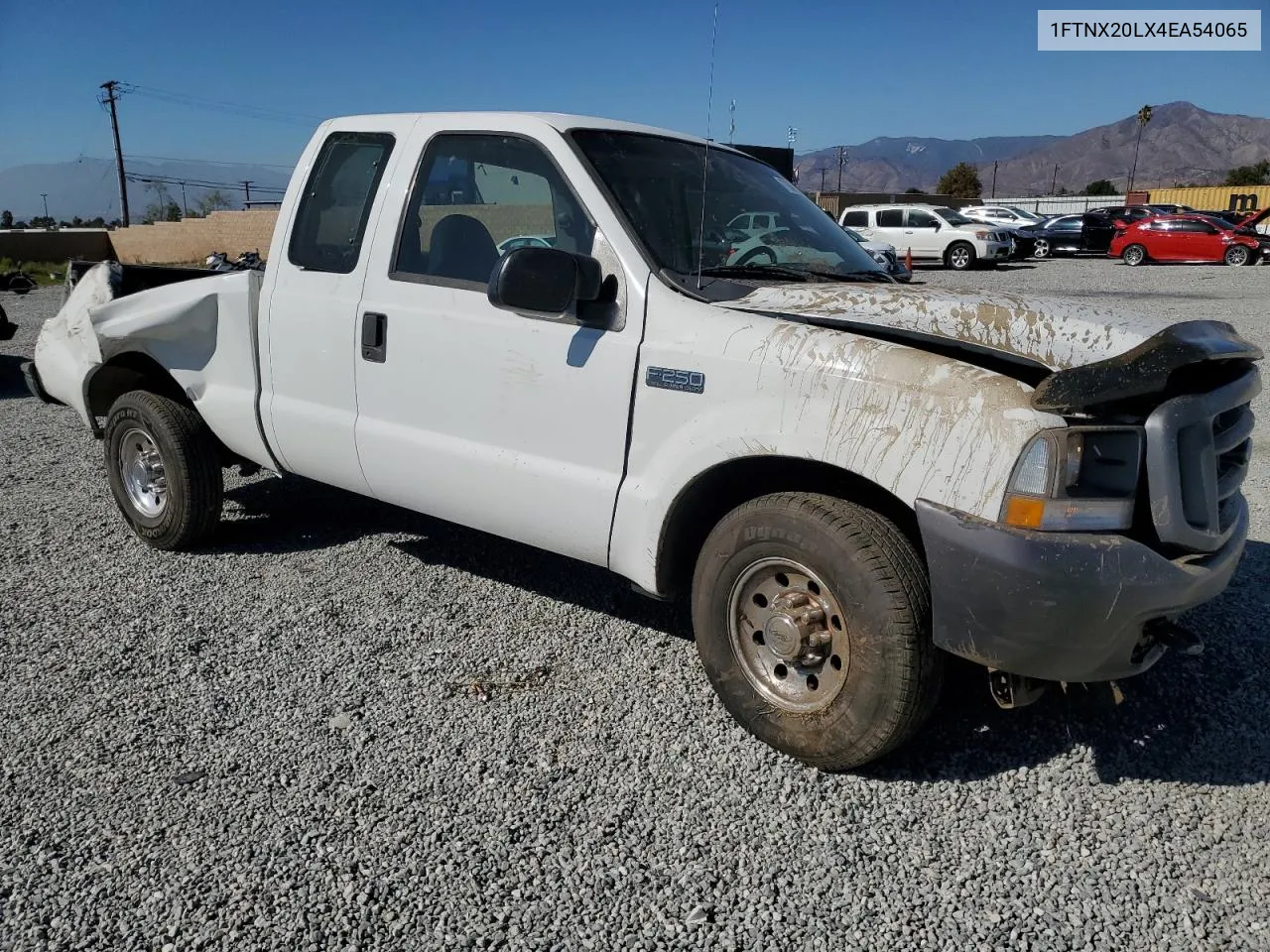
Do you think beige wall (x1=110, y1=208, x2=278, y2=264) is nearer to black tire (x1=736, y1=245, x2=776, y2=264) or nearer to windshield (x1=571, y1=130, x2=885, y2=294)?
windshield (x1=571, y1=130, x2=885, y2=294)

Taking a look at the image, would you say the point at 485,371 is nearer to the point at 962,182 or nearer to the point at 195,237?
the point at 195,237

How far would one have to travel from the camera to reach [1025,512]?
8.41ft

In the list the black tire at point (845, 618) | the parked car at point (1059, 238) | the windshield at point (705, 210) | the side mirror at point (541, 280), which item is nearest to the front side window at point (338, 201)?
the windshield at point (705, 210)

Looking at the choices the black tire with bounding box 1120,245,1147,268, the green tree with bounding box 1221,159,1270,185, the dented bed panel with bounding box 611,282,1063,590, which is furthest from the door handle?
the green tree with bounding box 1221,159,1270,185

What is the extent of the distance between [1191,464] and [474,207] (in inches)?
106

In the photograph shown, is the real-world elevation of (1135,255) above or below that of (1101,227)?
below

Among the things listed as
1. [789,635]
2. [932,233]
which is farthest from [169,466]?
[932,233]

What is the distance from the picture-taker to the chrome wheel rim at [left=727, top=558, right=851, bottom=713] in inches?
119

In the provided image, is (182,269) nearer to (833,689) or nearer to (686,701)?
(686,701)

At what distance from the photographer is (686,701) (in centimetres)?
360

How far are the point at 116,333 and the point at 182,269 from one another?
0.97 m

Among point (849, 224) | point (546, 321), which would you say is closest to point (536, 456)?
point (546, 321)

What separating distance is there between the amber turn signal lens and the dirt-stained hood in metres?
0.25

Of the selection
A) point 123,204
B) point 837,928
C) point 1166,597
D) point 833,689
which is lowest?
point 837,928
